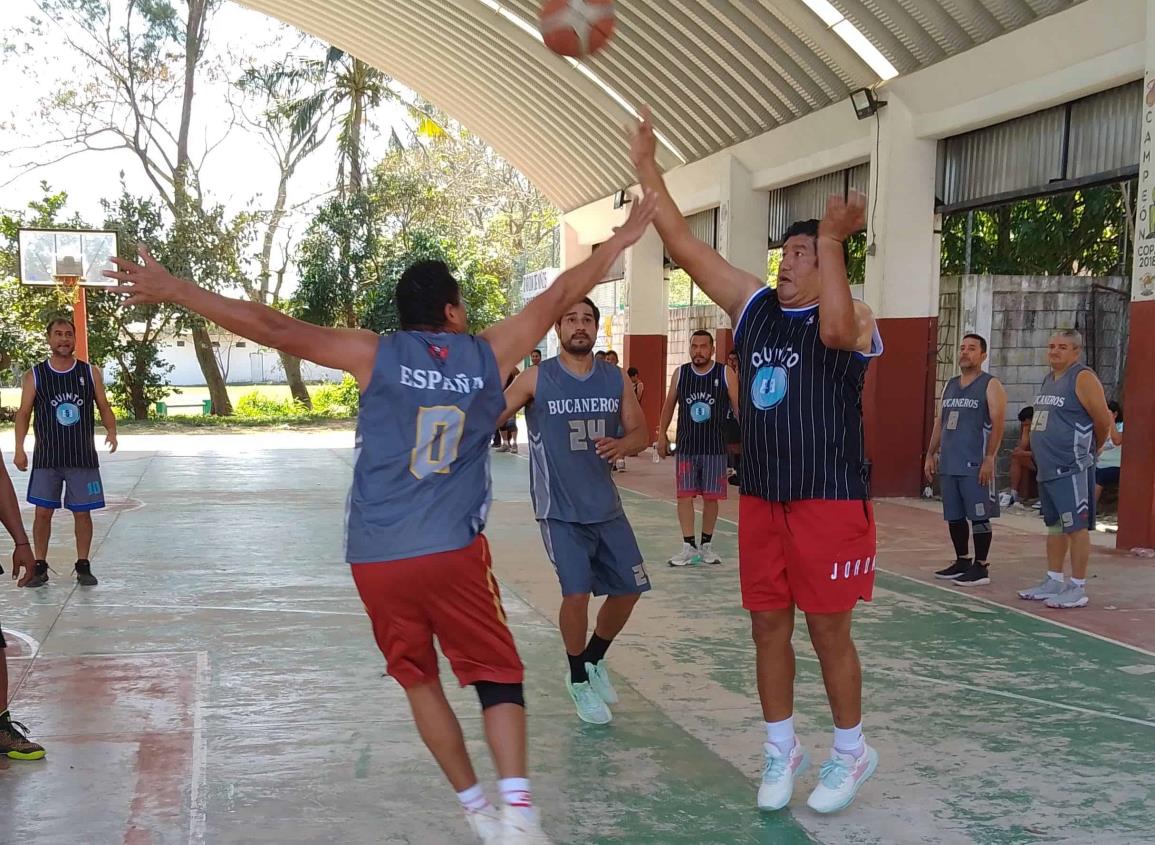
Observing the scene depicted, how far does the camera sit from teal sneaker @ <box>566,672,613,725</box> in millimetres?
5645

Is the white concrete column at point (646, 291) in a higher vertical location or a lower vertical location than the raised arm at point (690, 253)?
higher

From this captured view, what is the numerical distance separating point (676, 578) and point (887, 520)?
173 inches

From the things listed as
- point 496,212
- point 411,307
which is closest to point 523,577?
point 411,307

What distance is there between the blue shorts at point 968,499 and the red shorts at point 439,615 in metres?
6.10

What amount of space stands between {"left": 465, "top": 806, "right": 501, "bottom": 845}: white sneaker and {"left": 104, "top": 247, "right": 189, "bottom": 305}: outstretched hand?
1.86 m

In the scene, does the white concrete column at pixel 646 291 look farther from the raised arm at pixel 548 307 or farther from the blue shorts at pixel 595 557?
the raised arm at pixel 548 307

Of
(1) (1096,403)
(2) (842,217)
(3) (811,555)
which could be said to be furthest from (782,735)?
(1) (1096,403)

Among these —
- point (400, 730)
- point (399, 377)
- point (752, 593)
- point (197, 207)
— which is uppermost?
point (197, 207)

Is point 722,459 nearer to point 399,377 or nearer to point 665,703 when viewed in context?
point 665,703

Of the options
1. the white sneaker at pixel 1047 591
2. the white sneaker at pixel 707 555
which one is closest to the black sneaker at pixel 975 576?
the white sneaker at pixel 1047 591

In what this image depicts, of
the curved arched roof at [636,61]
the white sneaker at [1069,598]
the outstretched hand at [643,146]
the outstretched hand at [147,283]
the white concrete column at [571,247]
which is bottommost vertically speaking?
the white sneaker at [1069,598]

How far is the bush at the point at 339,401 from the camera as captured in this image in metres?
34.2

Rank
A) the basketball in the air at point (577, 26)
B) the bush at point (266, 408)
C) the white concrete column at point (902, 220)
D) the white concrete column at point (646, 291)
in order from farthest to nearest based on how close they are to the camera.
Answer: the bush at point (266, 408) → the white concrete column at point (646, 291) → the white concrete column at point (902, 220) → the basketball in the air at point (577, 26)

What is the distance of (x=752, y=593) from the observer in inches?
180
